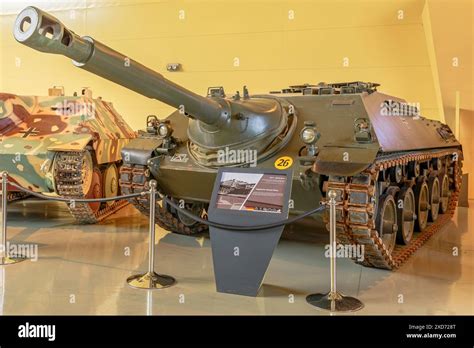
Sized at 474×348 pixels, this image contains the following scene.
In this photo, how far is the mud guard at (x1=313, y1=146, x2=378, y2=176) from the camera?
5031mm

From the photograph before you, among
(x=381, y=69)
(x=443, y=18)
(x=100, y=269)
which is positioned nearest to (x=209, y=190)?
(x=100, y=269)

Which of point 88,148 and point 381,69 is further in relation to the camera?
point 381,69

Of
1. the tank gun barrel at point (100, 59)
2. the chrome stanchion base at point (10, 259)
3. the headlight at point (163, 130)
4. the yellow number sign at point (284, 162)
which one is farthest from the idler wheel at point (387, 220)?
the chrome stanchion base at point (10, 259)

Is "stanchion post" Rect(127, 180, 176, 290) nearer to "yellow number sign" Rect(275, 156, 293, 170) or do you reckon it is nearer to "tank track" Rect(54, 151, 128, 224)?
"yellow number sign" Rect(275, 156, 293, 170)

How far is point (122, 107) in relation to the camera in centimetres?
1350

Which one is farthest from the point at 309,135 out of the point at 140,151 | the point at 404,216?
the point at 140,151

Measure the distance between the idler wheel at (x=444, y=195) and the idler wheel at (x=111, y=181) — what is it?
6.10 m

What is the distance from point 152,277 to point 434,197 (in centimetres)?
560

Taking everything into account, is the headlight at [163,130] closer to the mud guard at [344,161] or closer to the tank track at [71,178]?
the tank track at [71,178]

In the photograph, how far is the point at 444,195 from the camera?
9.59 meters

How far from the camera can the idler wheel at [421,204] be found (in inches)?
299

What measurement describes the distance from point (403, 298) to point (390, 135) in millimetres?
2023
